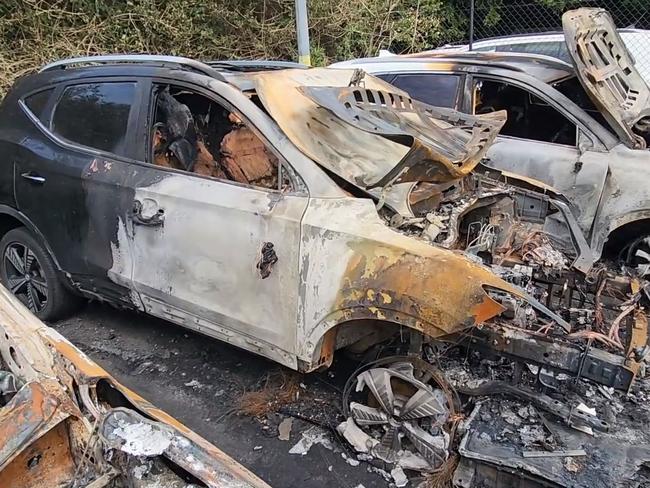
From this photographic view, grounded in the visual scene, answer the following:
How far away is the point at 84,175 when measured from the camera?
371 cm

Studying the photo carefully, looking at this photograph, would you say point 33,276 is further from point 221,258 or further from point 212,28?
point 212,28

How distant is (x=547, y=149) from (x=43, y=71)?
12.8 feet

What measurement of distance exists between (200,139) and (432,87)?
8.48 feet

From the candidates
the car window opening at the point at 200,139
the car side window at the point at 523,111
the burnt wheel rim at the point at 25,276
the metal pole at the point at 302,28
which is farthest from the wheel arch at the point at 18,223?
the metal pole at the point at 302,28

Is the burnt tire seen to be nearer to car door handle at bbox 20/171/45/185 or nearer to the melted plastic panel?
car door handle at bbox 20/171/45/185

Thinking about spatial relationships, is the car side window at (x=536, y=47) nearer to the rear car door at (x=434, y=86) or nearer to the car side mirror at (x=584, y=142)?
the rear car door at (x=434, y=86)

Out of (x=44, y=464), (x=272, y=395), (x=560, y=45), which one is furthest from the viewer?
(x=560, y=45)

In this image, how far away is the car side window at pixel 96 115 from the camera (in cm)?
366

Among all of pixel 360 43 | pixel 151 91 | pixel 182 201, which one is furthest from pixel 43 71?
pixel 360 43

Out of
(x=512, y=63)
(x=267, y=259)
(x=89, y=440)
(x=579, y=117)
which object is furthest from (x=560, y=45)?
(x=89, y=440)

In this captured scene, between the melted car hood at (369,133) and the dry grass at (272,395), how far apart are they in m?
1.40

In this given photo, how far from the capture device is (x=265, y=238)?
119 inches

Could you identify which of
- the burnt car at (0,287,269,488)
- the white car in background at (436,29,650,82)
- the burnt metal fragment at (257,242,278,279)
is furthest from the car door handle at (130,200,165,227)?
the white car in background at (436,29,650,82)

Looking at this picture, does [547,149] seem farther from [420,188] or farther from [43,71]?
[43,71]
